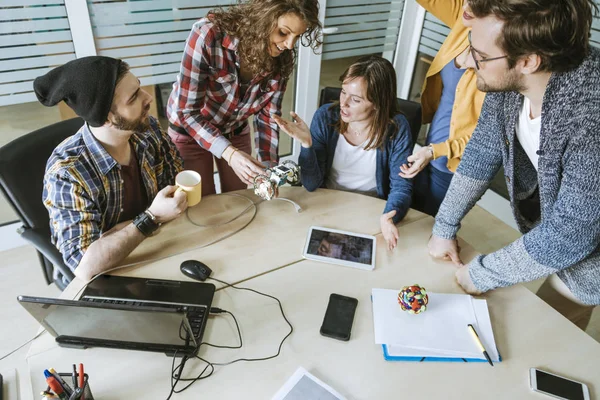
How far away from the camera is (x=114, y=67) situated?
123 cm

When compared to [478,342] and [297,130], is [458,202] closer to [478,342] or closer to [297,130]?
[478,342]

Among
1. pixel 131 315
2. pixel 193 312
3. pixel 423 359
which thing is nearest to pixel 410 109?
pixel 423 359

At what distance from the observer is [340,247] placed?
1.36 meters

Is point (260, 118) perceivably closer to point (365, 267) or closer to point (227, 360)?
point (365, 267)

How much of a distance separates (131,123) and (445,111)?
128 centimetres

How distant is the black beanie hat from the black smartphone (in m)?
0.87

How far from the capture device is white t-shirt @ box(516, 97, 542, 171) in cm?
114

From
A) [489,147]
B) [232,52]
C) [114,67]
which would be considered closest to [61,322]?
[114,67]

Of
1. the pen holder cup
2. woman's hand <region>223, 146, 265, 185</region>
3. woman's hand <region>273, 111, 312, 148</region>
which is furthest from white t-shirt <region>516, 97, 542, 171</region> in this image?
the pen holder cup

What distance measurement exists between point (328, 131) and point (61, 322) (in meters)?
1.16

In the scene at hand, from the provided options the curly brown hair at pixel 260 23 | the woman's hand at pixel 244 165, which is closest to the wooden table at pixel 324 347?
the woman's hand at pixel 244 165

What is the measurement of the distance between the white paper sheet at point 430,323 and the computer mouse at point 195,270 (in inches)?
19.7

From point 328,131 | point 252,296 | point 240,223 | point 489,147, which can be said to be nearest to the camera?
point 252,296

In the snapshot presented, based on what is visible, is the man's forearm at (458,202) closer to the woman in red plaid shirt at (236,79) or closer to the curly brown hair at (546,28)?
the curly brown hair at (546,28)
